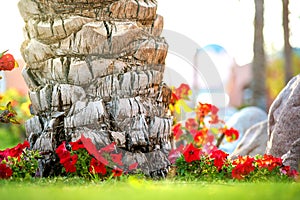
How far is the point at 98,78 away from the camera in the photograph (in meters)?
6.48

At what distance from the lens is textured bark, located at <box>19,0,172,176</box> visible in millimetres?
6387

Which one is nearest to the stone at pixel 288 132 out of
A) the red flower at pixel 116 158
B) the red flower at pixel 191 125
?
the red flower at pixel 191 125

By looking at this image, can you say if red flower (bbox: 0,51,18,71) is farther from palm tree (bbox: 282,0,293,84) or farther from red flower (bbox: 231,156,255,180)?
palm tree (bbox: 282,0,293,84)

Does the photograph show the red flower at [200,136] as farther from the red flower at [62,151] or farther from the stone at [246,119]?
the stone at [246,119]

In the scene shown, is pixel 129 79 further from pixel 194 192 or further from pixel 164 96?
pixel 194 192

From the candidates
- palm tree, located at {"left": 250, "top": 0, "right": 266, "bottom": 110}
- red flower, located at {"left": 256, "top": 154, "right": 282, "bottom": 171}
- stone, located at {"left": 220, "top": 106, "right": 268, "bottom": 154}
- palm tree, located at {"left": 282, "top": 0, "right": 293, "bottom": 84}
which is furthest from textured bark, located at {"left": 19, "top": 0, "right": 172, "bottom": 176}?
palm tree, located at {"left": 282, "top": 0, "right": 293, "bottom": 84}

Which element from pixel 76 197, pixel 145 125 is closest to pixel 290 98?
pixel 145 125

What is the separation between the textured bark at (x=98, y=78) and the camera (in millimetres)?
6387

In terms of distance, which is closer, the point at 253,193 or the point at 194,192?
the point at 253,193

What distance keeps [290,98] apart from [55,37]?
3275mm

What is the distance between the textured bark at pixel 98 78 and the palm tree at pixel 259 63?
10.8 m

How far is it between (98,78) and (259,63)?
38.9 feet

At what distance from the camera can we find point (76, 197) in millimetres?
3844

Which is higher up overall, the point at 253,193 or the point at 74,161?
the point at 253,193
